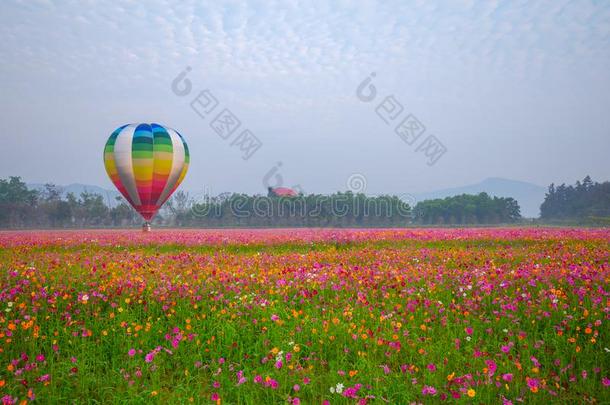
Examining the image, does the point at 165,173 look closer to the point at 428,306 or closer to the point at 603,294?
the point at 428,306

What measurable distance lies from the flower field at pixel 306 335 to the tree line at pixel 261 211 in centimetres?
7035

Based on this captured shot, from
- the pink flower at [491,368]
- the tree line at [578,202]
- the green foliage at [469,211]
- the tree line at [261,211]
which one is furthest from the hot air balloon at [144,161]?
the tree line at [578,202]

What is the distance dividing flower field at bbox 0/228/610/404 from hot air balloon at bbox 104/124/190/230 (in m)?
16.6

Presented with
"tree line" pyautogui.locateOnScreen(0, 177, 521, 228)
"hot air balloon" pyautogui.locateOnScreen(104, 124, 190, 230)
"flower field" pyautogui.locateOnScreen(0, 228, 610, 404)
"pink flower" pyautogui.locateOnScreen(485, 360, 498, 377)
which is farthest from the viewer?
"tree line" pyautogui.locateOnScreen(0, 177, 521, 228)

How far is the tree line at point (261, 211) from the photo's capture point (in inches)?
3142

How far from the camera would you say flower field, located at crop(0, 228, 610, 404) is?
473 cm

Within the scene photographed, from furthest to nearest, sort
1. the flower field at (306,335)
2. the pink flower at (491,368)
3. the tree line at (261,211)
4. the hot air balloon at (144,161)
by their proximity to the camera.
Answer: the tree line at (261,211), the hot air balloon at (144,161), the flower field at (306,335), the pink flower at (491,368)

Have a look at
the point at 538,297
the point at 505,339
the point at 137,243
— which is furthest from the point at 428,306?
the point at 137,243

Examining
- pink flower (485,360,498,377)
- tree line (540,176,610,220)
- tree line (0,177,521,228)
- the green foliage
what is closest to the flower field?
pink flower (485,360,498,377)

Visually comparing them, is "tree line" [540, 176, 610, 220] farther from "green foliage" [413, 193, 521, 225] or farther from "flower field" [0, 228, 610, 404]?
"flower field" [0, 228, 610, 404]

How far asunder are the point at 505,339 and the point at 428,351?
141 centimetres

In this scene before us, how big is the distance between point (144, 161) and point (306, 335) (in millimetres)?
21806

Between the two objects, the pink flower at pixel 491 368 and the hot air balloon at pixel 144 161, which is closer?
the pink flower at pixel 491 368

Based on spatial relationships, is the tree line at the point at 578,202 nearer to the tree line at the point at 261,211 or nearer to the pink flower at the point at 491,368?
the tree line at the point at 261,211
